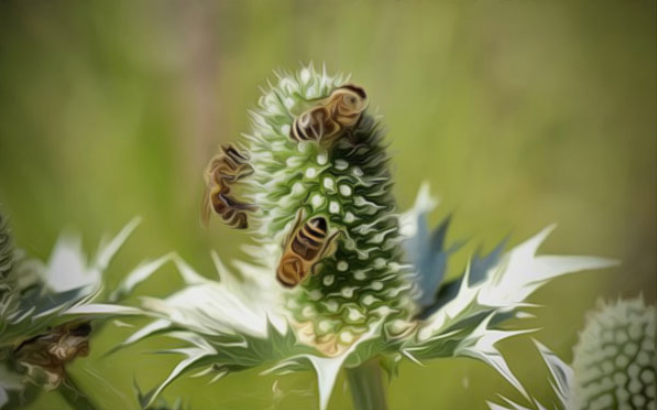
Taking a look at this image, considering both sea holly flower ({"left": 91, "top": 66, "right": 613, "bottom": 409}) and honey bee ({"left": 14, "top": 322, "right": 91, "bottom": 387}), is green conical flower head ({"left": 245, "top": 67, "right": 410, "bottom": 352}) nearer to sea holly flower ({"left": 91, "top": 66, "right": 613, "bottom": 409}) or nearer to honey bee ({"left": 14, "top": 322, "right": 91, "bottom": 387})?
sea holly flower ({"left": 91, "top": 66, "right": 613, "bottom": 409})

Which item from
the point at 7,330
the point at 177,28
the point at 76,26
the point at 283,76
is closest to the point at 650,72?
the point at 283,76

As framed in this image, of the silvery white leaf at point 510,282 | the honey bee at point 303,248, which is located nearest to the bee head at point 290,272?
the honey bee at point 303,248

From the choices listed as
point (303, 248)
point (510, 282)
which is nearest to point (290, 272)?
point (303, 248)

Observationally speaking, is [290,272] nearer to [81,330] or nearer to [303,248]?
[303,248]

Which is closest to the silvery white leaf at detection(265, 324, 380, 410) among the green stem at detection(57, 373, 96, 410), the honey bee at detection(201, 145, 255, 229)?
the honey bee at detection(201, 145, 255, 229)

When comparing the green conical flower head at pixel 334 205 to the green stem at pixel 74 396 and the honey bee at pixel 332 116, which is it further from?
the green stem at pixel 74 396

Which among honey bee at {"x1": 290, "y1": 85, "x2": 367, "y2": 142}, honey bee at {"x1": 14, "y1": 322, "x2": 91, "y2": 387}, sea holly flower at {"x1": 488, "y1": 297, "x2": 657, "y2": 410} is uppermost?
honey bee at {"x1": 290, "y1": 85, "x2": 367, "y2": 142}
